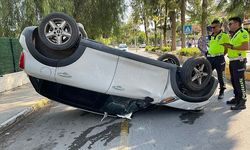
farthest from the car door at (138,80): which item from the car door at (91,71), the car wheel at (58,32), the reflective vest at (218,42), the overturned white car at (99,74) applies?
the reflective vest at (218,42)

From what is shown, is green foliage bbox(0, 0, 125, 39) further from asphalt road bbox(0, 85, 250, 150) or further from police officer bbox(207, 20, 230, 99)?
→ police officer bbox(207, 20, 230, 99)

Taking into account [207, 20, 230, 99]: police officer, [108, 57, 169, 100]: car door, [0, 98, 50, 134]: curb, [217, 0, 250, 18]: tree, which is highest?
[217, 0, 250, 18]: tree

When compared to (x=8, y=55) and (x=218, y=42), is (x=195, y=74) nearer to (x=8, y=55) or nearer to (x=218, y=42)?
(x=218, y=42)

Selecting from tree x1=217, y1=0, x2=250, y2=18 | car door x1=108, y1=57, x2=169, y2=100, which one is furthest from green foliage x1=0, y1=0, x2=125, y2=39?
car door x1=108, y1=57, x2=169, y2=100

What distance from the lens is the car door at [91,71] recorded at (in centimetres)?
648

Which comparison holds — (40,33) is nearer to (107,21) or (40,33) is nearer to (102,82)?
(102,82)

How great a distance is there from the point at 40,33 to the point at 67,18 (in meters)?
0.55

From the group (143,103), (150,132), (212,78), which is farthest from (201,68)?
(150,132)

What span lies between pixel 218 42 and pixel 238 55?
0.95 meters

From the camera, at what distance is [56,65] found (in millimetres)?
6469

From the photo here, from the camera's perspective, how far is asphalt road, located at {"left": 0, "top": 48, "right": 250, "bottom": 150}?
5.50m

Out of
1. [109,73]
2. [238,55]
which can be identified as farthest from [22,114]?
[238,55]

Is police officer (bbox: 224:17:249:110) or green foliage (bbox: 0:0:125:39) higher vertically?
green foliage (bbox: 0:0:125:39)

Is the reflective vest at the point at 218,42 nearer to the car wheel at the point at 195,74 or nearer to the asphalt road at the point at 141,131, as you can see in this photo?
the asphalt road at the point at 141,131
